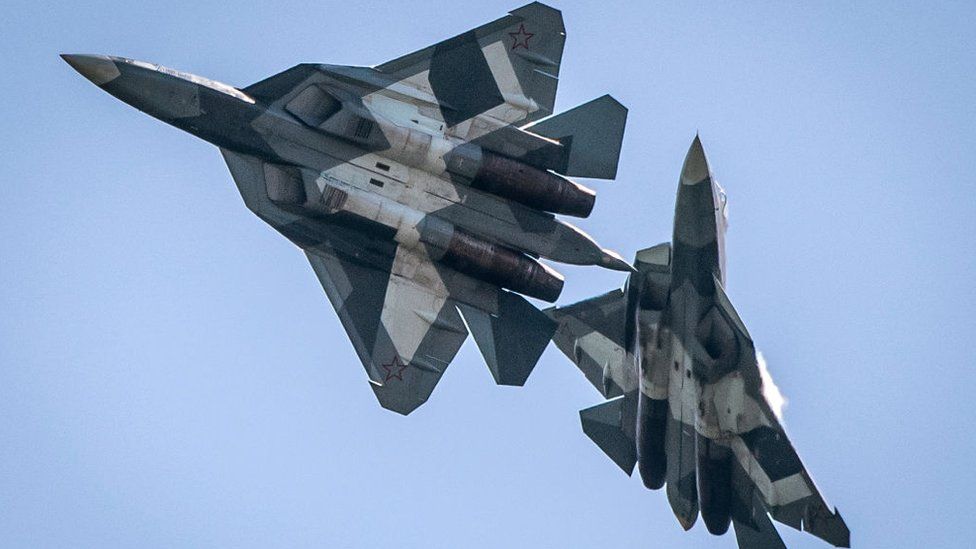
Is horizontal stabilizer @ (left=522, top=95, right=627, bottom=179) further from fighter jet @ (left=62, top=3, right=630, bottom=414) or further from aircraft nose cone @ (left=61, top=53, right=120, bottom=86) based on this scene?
aircraft nose cone @ (left=61, top=53, right=120, bottom=86)

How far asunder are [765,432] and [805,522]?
1398 mm

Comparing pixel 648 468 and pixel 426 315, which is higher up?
pixel 426 315

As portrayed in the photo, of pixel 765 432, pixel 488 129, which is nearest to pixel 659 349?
pixel 765 432

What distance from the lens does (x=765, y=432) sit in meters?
25.9

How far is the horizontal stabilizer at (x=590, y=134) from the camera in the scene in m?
24.4

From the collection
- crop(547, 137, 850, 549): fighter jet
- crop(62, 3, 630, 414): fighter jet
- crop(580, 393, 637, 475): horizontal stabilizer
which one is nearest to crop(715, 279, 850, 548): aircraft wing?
crop(547, 137, 850, 549): fighter jet

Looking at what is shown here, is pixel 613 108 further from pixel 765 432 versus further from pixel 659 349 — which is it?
pixel 765 432

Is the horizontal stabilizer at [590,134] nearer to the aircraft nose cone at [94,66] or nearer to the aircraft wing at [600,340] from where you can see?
the aircraft wing at [600,340]

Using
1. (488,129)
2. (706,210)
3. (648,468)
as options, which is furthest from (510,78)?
(648,468)

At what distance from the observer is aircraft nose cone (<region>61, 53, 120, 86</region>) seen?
75.9ft

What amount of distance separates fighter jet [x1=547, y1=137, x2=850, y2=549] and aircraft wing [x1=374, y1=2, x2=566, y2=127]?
244 cm

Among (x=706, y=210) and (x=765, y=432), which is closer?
(x=706, y=210)

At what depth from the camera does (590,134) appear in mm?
24531

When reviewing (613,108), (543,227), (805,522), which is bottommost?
(805,522)
